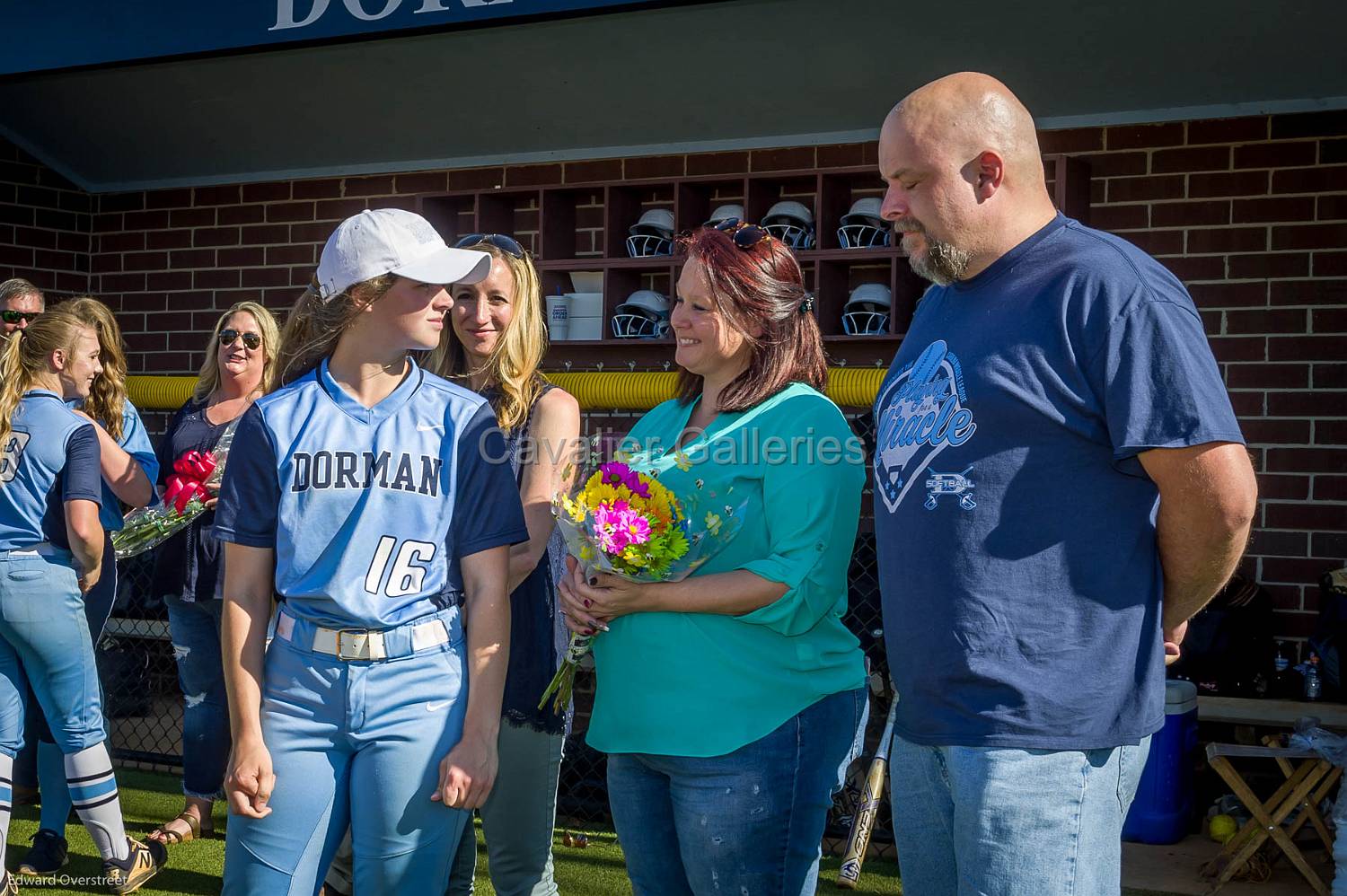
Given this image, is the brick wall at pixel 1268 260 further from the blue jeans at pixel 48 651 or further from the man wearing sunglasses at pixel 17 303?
the blue jeans at pixel 48 651

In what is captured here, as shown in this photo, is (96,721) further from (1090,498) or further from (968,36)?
(968,36)

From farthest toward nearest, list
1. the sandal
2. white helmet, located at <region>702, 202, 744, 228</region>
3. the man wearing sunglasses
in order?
white helmet, located at <region>702, 202, 744, 228</region>, the man wearing sunglasses, the sandal

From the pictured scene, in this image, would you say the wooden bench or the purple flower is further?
the wooden bench

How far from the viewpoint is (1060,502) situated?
1.95 m

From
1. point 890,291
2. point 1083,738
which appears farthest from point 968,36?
point 1083,738

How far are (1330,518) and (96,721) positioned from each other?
4947 millimetres

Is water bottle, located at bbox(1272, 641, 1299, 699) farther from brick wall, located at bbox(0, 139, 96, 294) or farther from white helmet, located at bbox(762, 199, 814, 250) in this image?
brick wall, located at bbox(0, 139, 96, 294)

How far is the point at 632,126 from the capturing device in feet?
22.3

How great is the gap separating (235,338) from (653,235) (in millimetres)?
2494

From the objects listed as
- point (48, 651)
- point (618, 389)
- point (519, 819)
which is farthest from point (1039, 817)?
point (618, 389)

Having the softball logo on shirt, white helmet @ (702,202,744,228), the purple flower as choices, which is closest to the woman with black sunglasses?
white helmet @ (702,202,744,228)

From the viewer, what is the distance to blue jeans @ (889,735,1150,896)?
1919 millimetres

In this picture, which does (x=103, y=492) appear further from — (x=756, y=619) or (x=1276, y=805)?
(x=1276, y=805)

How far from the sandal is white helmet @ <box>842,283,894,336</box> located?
3.59m
